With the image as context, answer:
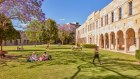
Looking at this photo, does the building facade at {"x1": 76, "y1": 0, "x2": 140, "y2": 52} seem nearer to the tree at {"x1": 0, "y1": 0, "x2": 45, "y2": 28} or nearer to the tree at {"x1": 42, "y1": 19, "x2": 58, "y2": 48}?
the tree at {"x1": 42, "y1": 19, "x2": 58, "y2": 48}

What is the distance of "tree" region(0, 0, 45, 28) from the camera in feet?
61.7

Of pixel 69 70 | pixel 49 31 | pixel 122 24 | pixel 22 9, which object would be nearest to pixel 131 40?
pixel 122 24

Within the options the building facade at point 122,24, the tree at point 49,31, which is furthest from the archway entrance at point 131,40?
the tree at point 49,31

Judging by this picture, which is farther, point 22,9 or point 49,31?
point 49,31

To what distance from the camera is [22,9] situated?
1983cm

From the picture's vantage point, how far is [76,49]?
36344 millimetres

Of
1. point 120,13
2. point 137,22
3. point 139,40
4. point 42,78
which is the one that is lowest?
point 42,78

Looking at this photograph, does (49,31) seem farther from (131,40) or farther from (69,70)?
(69,70)

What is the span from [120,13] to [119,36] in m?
4.38

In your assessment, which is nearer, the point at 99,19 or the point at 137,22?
the point at 137,22

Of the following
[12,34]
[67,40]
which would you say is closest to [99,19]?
[12,34]

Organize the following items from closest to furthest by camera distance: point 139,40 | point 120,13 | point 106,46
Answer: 1. point 139,40
2. point 120,13
3. point 106,46

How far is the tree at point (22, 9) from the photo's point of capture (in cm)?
1880

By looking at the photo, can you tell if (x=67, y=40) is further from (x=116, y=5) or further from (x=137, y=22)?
(x=137, y=22)
